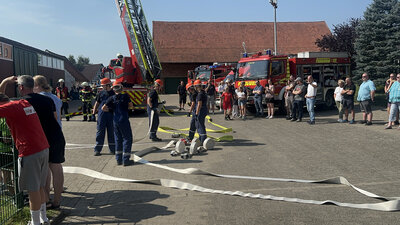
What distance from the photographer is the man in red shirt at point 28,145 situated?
413cm

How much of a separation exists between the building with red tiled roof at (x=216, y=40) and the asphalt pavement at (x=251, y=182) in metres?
34.0

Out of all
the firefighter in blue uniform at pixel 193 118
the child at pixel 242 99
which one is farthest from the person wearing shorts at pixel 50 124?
the child at pixel 242 99

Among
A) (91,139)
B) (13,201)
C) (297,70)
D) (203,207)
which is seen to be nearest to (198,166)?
(203,207)

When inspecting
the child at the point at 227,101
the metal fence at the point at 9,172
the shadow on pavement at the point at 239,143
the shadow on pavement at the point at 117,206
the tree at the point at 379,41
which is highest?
the tree at the point at 379,41

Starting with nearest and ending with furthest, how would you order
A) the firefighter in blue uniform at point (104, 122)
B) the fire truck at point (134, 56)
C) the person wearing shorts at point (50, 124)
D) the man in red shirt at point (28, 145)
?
the man in red shirt at point (28, 145), the person wearing shorts at point (50, 124), the firefighter in blue uniform at point (104, 122), the fire truck at point (134, 56)

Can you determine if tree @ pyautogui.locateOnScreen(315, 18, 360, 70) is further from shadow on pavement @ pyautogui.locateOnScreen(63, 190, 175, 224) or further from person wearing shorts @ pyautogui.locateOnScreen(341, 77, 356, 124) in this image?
shadow on pavement @ pyautogui.locateOnScreen(63, 190, 175, 224)

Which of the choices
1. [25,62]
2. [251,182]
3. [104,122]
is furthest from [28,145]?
[25,62]

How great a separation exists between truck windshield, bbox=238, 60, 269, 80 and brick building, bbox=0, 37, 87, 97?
15.3m

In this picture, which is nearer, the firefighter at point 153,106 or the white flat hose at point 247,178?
the white flat hose at point 247,178

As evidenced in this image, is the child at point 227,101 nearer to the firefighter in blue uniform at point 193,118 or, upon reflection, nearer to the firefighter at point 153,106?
the firefighter at point 153,106

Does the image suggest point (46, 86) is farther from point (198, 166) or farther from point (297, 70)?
point (297, 70)

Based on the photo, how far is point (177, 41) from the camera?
46.5 metres

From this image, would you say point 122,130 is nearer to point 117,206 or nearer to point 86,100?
point 117,206

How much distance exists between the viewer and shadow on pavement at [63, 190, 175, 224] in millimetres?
4824
